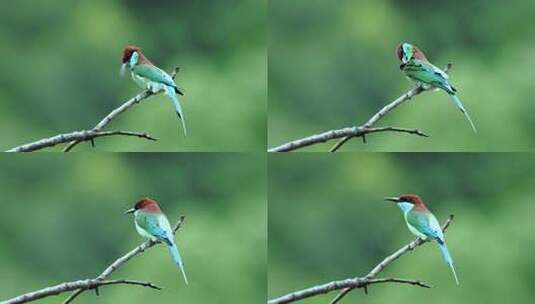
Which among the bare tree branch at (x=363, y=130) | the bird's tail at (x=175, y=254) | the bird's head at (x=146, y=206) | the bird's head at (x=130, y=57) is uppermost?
the bird's head at (x=130, y=57)

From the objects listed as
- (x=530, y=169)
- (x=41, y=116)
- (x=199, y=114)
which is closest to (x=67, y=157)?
(x=41, y=116)

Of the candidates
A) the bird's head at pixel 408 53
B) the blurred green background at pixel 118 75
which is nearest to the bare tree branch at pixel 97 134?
the blurred green background at pixel 118 75

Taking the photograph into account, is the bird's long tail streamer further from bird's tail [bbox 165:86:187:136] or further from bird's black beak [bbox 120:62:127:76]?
bird's black beak [bbox 120:62:127:76]

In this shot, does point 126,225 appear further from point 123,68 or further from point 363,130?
point 363,130

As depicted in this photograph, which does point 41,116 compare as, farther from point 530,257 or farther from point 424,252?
point 530,257

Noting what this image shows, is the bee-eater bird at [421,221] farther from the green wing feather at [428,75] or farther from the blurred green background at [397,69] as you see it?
the green wing feather at [428,75]

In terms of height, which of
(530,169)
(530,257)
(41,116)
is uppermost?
(41,116)
